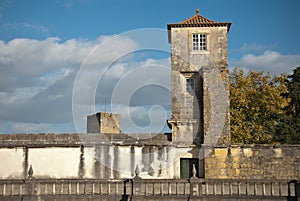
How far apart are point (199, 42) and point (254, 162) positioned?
26.8 feet

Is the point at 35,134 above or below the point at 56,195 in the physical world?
above

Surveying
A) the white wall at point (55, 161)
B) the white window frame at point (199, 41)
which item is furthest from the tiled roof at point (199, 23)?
the white wall at point (55, 161)

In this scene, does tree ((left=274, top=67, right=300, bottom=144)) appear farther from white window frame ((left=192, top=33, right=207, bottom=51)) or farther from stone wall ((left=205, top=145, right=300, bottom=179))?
white window frame ((left=192, top=33, right=207, bottom=51))

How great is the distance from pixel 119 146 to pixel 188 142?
13.2 ft

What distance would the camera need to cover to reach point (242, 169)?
20.8 metres

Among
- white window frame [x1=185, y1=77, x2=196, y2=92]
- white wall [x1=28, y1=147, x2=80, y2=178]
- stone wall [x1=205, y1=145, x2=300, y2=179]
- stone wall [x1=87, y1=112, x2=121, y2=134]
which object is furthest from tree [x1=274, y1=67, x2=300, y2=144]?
white wall [x1=28, y1=147, x2=80, y2=178]

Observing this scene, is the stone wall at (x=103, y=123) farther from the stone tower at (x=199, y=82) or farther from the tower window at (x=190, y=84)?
the tower window at (x=190, y=84)

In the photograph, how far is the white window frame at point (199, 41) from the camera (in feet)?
77.8

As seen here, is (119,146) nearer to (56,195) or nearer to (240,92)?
(56,195)

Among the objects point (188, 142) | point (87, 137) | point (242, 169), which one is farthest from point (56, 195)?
point (242, 169)

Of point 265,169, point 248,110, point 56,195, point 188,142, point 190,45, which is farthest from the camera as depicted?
point 248,110

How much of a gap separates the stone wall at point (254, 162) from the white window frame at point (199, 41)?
6.60 meters

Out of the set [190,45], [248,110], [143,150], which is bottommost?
[143,150]

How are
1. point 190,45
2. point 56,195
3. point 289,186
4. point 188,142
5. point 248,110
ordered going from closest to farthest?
1. point 289,186
2. point 56,195
3. point 188,142
4. point 190,45
5. point 248,110
